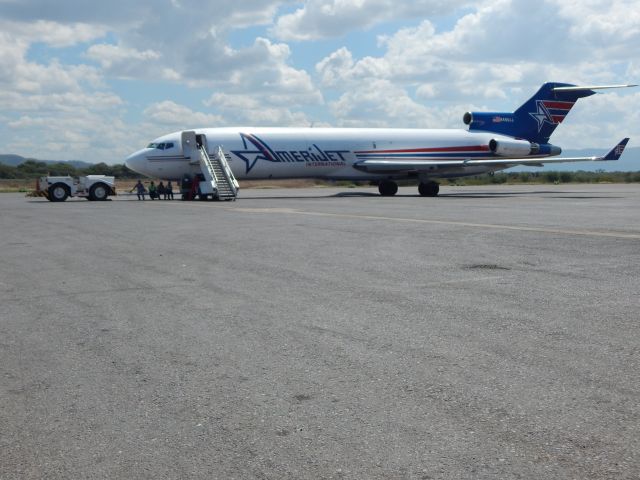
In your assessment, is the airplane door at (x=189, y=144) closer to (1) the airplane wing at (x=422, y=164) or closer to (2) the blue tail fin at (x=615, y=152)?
(1) the airplane wing at (x=422, y=164)

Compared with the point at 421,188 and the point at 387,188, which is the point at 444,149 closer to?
the point at 421,188

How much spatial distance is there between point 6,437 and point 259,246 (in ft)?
31.7

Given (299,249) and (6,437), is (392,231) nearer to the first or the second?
(299,249)

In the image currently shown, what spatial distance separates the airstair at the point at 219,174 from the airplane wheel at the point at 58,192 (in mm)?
7617

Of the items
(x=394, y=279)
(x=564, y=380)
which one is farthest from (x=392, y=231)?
(x=564, y=380)

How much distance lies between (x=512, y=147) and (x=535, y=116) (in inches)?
136

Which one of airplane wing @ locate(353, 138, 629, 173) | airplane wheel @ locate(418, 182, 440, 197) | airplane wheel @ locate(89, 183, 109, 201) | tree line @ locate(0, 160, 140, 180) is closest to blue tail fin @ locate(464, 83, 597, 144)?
airplane wing @ locate(353, 138, 629, 173)

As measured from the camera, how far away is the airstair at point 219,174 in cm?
3472

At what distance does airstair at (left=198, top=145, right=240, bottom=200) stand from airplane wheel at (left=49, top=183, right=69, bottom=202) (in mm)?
7617

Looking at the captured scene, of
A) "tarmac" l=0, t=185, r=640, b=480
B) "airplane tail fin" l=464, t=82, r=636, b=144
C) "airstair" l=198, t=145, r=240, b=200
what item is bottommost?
"tarmac" l=0, t=185, r=640, b=480

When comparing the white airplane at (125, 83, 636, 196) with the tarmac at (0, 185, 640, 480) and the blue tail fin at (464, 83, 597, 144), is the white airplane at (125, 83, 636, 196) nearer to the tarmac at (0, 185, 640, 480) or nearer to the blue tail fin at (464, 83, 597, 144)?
the blue tail fin at (464, 83, 597, 144)

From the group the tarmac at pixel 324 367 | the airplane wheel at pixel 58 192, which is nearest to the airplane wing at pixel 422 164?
the airplane wheel at pixel 58 192

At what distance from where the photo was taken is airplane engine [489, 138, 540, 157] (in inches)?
1654

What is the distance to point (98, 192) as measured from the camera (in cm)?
3844
